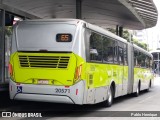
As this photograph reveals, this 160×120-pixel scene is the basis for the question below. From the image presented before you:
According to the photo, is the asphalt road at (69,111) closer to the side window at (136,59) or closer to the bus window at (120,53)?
the bus window at (120,53)

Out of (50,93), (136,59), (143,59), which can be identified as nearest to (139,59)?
(136,59)

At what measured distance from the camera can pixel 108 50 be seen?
15.2 meters

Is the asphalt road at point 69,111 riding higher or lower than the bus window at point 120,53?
lower

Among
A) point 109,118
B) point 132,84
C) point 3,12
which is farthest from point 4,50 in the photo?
point 132,84

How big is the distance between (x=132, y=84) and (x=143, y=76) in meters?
3.79

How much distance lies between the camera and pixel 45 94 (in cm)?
1210

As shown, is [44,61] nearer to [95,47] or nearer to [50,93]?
[50,93]

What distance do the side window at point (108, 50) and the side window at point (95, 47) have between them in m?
0.59

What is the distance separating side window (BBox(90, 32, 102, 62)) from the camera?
514 inches

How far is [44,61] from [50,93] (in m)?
1.04

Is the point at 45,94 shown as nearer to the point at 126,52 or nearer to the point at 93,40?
the point at 93,40

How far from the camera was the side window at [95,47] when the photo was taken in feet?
42.9

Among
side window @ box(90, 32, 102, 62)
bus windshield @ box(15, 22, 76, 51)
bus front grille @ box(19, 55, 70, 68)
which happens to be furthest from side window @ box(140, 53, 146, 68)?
bus front grille @ box(19, 55, 70, 68)

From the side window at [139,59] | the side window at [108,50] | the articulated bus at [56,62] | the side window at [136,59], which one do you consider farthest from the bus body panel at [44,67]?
the side window at [139,59]
